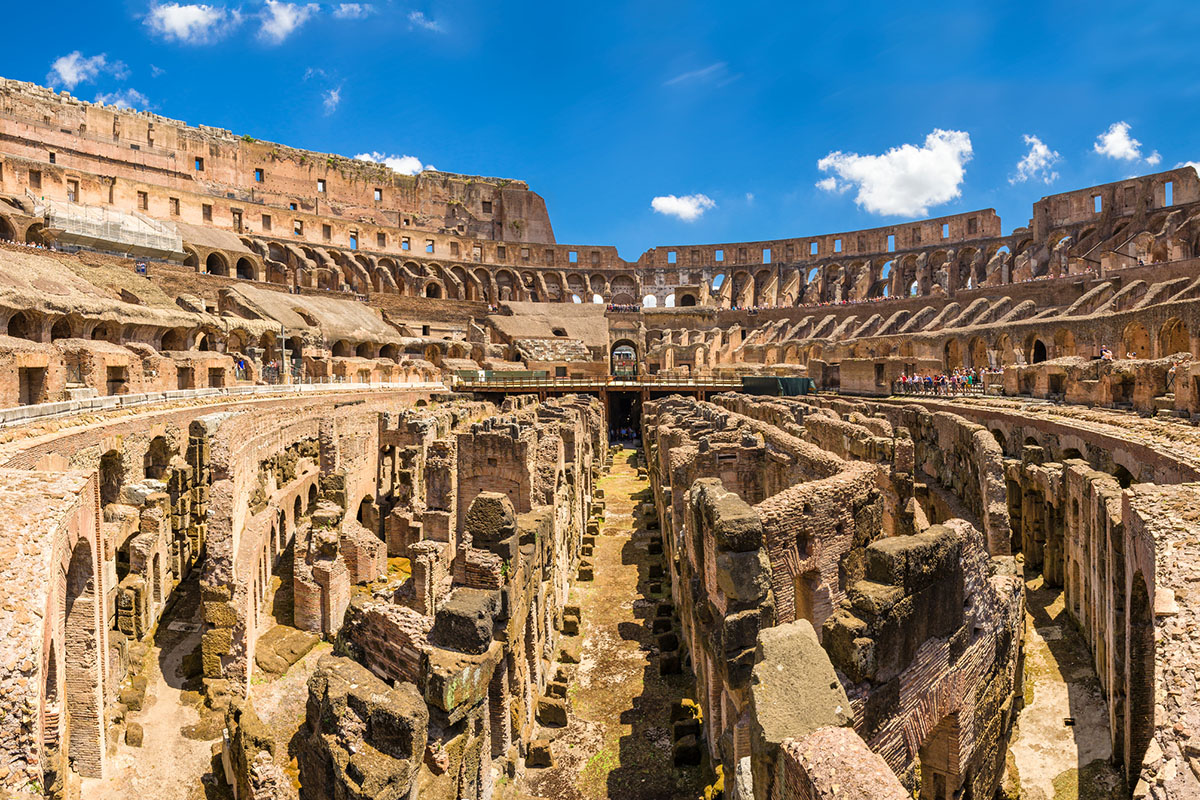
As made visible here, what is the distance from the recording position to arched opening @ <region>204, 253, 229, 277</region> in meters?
46.3

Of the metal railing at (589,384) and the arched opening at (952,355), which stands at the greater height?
the arched opening at (952,355)

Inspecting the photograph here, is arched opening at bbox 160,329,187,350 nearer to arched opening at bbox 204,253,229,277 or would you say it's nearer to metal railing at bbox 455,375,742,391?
metal railing at bbox 455,375,742,391

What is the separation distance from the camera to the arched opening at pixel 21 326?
854 inches

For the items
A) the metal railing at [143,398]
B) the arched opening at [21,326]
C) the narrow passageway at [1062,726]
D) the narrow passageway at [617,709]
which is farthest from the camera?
the arched opening at [21,326]

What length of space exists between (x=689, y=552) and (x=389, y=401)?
2319 centimetres

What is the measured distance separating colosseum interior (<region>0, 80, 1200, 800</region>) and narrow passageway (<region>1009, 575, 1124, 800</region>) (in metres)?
0.04

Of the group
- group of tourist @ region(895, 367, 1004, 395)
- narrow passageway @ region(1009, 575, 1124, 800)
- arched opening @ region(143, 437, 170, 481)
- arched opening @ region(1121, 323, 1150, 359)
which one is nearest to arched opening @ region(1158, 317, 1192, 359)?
arched opening @ region(1121, 323, 1150, 359)

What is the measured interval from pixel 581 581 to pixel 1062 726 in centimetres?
853

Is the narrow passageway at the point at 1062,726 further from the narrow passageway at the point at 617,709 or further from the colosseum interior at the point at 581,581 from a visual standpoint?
the narrow passageway at the point at 617,709

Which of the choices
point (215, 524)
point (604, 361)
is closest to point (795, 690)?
point (215, 524)

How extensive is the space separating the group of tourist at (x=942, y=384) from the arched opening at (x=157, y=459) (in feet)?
86.0

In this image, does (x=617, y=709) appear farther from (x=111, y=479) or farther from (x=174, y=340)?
(x=174, y=340)

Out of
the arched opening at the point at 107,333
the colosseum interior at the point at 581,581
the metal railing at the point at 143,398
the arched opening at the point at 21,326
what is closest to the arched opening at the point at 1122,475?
the colosseum interior at the point at 581,581

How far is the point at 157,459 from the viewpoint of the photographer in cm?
1452
